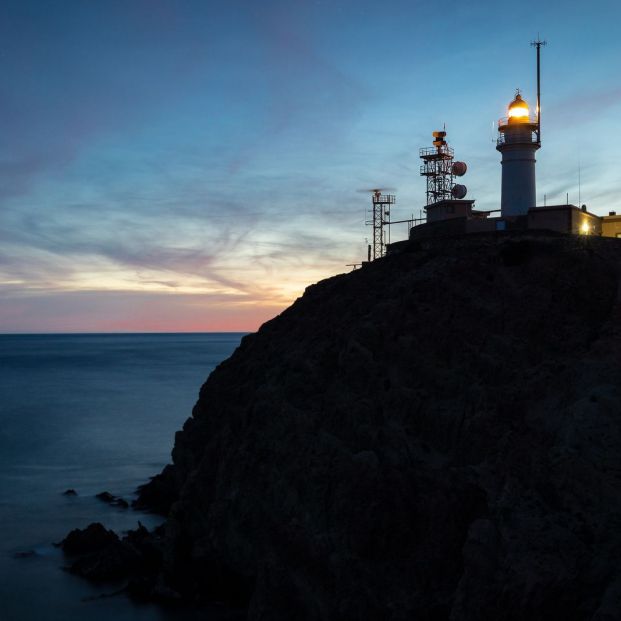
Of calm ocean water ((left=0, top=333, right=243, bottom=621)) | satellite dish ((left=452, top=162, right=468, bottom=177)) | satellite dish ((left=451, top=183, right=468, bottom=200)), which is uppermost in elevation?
satellite dish ((left=452, top=162, right=468, bottom=177))

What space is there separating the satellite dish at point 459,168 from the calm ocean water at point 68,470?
2738cm

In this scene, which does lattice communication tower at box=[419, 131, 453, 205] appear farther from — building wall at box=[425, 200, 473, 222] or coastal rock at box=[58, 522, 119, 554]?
coastal rock at box=[58, 522, 119, 554]

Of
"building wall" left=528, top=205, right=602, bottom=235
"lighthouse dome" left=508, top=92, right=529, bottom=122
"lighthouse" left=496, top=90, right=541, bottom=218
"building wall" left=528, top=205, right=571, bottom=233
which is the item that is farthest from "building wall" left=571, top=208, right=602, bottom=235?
Result: "lighthouse dome" left=508, top=92, right=529, bottom=122

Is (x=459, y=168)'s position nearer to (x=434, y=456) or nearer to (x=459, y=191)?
(x=459, y=191)

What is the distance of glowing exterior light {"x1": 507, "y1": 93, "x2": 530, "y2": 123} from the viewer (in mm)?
34594

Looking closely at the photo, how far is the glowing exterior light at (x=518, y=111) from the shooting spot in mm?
34594

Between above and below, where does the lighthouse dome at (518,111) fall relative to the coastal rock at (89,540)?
above

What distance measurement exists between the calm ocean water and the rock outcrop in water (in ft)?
10.8

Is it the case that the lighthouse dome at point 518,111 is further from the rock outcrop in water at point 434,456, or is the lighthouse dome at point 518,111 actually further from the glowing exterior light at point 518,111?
the rock outcrop in water at point 434,456

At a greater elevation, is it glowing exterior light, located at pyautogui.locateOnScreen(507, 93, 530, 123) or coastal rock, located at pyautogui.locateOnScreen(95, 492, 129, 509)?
glowing exterior light, located at pyautogui.locateOnScreen(507, 93, 530, 123)

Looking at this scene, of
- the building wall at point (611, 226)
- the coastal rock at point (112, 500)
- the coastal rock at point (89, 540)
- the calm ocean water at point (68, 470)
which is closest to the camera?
the calm ocean water at point (68, 470)

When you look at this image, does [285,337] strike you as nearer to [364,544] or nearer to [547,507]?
[364,544]

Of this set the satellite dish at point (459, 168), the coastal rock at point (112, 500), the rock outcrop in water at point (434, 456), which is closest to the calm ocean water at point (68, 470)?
the coastal rock at point (112, 500)

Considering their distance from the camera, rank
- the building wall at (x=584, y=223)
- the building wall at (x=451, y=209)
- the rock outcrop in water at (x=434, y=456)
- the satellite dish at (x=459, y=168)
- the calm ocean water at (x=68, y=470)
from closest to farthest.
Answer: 1. the rock outcrop in water at (x=434, y=456)
2. the calm ocean water at (x=68, y=470)
3. the building wall at (x=584, y=223)
4. the building wall at (x=451, y=209)
5. the satellite dish at (x=459, y=168)
